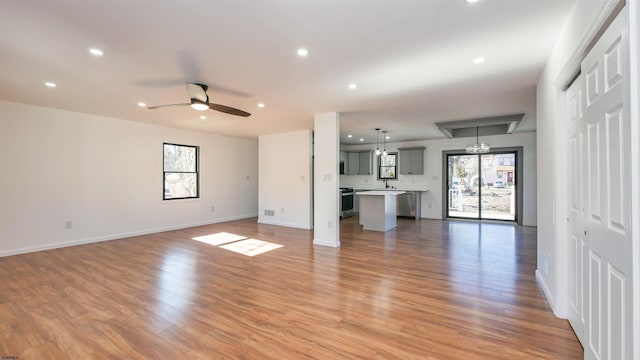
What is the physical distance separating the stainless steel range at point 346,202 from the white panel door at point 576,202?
6.44m

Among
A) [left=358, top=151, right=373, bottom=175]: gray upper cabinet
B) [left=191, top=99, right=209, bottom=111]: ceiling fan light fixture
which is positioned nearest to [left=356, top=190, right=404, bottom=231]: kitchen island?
[left=358, top=151, right=373, bottom=175]: gray upper cabinet

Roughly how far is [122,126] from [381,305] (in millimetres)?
6324

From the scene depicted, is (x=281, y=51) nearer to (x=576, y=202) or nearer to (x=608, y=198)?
(x=608, y=198)

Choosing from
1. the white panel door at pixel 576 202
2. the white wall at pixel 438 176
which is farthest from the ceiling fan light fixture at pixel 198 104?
the white wall at pixel 438 176

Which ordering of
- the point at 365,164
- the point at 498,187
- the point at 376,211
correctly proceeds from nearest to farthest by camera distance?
the point at 376,211 < the point at 498,187 < the point at 365,164

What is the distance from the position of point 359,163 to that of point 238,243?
18.8ft

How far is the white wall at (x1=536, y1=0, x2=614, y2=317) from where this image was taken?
2.05 meters

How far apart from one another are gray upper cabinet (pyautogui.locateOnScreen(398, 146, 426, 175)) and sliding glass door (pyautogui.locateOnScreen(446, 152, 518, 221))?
82cm

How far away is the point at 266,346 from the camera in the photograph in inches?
82.4

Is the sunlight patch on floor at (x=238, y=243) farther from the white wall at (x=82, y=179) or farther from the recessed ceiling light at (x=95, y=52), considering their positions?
the recessed ceiling light at (x=95, y=52)

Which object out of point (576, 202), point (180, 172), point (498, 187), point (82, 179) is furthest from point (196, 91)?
point (498, 187)

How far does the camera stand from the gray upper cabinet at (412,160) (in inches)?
341

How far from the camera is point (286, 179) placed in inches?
297

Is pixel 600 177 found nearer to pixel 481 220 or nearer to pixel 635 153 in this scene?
pixel 635 153
